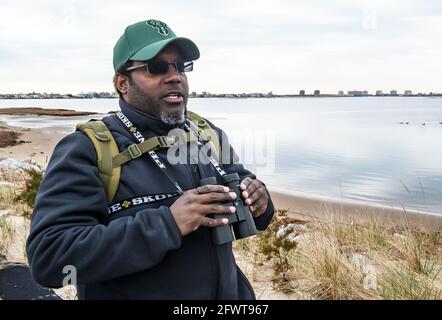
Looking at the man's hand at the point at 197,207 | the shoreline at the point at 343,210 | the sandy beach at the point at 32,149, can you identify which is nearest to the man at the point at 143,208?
the man's hand at the point at 197,207

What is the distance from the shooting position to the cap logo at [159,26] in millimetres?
2174

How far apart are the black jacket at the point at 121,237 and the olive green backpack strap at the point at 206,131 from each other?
0.69ft

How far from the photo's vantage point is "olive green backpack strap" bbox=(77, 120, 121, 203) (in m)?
1.86

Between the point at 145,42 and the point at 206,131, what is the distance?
1.66 feet

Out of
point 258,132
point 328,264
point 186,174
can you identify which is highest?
point 186,174

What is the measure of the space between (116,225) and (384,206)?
33.5 feet

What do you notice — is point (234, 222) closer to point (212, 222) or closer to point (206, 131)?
point (212, 222)

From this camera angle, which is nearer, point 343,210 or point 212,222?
point 212,222

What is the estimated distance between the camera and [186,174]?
2.05 metres

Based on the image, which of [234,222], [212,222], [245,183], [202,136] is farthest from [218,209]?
[202,136]

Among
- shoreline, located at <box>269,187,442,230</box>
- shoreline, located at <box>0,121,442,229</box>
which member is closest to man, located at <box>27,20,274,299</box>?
shoreline, located at <box>0,121,442,229</box>

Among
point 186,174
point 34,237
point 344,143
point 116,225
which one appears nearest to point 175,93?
point 186,174

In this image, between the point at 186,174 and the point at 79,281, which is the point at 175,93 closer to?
the point at 186,174

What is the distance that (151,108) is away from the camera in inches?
82.7
